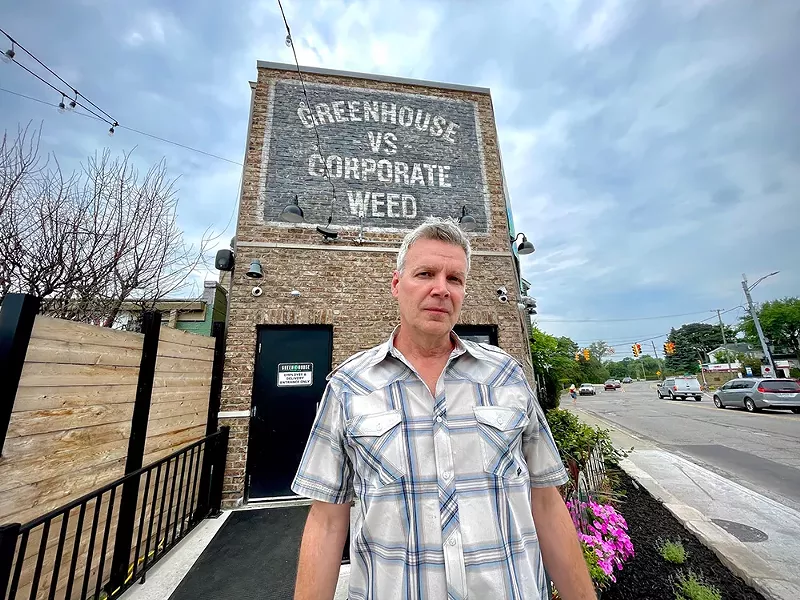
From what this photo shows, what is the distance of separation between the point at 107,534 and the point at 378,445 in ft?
8.90

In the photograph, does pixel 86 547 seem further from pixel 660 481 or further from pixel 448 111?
pixel 448 111

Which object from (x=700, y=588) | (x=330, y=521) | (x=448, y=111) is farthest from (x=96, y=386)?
(x=448, y=111)

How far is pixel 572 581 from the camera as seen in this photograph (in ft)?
3.82

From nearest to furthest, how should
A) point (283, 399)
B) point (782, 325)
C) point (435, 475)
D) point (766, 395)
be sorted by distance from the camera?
point (435, 475)
point (283, 399)
point (766, 395)
point (782, 325)

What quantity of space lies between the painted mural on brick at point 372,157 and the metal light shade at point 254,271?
0.95 metres

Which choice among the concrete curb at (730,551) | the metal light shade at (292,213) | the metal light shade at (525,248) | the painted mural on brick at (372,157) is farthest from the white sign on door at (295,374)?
the concrete curb at (730,551)

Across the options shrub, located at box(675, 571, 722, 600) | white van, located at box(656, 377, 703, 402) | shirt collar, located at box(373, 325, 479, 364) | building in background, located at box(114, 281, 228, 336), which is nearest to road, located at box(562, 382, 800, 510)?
shrub, located at box(675, 571, 722, 600)

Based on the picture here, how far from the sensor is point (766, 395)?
→ 14.4 meters


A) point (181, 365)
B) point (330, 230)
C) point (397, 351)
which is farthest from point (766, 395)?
point (181, 365)

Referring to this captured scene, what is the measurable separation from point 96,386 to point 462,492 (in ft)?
10.0

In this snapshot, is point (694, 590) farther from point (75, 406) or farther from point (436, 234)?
point (75, 406)

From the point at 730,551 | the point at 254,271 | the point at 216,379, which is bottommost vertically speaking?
the point at 730,551

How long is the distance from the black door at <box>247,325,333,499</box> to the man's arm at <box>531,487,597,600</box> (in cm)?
385

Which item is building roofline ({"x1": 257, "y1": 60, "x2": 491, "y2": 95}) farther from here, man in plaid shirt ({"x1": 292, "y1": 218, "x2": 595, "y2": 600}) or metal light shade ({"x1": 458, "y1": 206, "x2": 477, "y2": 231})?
man in plaid shirt ({"x1": 292, "y1": 218, "x2": 595, "y2": 600})
